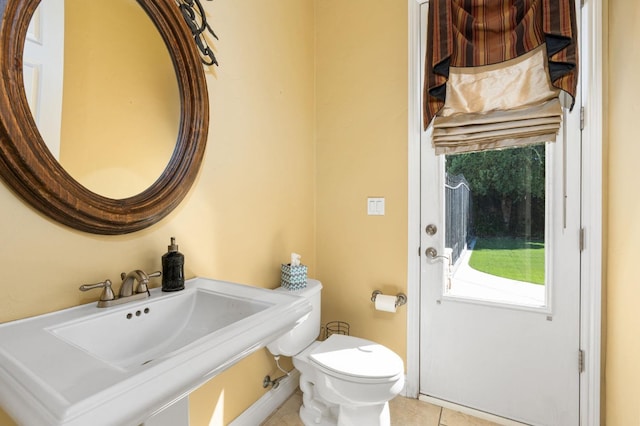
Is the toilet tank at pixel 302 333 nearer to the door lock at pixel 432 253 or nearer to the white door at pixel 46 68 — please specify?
the door lock at pixel 432 253

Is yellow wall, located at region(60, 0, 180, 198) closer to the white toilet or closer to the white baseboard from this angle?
the white toilet

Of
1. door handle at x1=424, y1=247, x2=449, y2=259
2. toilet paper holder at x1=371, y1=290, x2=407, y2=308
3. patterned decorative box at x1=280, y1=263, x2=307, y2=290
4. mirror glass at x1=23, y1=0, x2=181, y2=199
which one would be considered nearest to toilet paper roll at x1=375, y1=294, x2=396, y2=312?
toilet paper holder at x1=371, y1=290, x2=407, y2=308

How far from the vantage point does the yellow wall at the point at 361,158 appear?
1.90 m

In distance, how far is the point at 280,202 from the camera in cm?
184

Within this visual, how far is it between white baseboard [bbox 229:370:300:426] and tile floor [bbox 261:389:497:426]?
35mm

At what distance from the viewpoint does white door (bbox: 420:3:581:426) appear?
153 cm

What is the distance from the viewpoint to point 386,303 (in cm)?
181

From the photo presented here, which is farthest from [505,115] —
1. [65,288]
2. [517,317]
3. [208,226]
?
[65,288]

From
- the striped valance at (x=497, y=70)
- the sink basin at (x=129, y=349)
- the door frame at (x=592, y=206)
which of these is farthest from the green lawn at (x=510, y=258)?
the sink basin at (x=129, y=349)

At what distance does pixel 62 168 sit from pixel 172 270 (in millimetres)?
443

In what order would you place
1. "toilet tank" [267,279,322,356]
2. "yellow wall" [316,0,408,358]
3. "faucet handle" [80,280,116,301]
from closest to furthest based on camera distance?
1. "faucet handle" [80,280,116,301]
2. "toilet tank" [267,279,322,356]
3. "yellow wall" [316,0,408,358]

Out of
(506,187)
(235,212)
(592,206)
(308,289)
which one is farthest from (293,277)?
(592,206)

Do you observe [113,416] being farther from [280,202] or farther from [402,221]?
[402,221]

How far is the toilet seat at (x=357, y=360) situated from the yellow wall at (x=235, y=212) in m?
0.41
